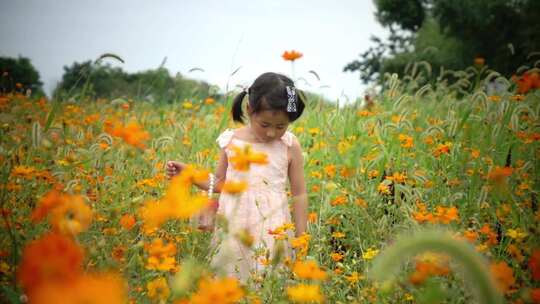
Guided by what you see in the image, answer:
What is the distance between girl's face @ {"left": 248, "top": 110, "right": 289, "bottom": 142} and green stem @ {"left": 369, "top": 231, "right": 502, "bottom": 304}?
1604 mm

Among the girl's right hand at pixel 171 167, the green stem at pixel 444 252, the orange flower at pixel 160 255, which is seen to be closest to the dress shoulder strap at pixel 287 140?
the girl's right hand at pixel 171 167

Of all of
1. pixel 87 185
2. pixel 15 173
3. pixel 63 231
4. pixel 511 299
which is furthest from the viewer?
pixel 87 185

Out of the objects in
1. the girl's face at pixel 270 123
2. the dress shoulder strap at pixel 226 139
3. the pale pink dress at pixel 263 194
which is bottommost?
the pale pink dress at pixel 263 194

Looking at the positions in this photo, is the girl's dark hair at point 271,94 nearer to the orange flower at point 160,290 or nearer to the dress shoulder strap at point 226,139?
the dress shoulder strap at point 226,139

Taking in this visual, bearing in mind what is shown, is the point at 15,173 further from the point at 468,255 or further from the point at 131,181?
the point at 468,255

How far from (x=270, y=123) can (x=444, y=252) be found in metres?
1.65

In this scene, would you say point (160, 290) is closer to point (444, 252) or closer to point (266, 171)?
point (444, 252)

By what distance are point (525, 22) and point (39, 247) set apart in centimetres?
1432

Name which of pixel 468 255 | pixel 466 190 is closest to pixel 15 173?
pixel 468 255

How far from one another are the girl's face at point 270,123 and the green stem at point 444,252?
160 centimetres

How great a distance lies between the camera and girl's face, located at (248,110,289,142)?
2309mm

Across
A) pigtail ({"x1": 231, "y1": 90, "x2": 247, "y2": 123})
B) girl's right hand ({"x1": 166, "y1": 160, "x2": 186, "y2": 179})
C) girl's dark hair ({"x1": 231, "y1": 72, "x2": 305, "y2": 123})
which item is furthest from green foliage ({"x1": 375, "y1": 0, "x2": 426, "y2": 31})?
girl's right hand ({"x1": 166, "y1": 160, "x2": 186, "y2": 179})

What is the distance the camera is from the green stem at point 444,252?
2.35 ft

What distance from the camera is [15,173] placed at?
1.81 m
